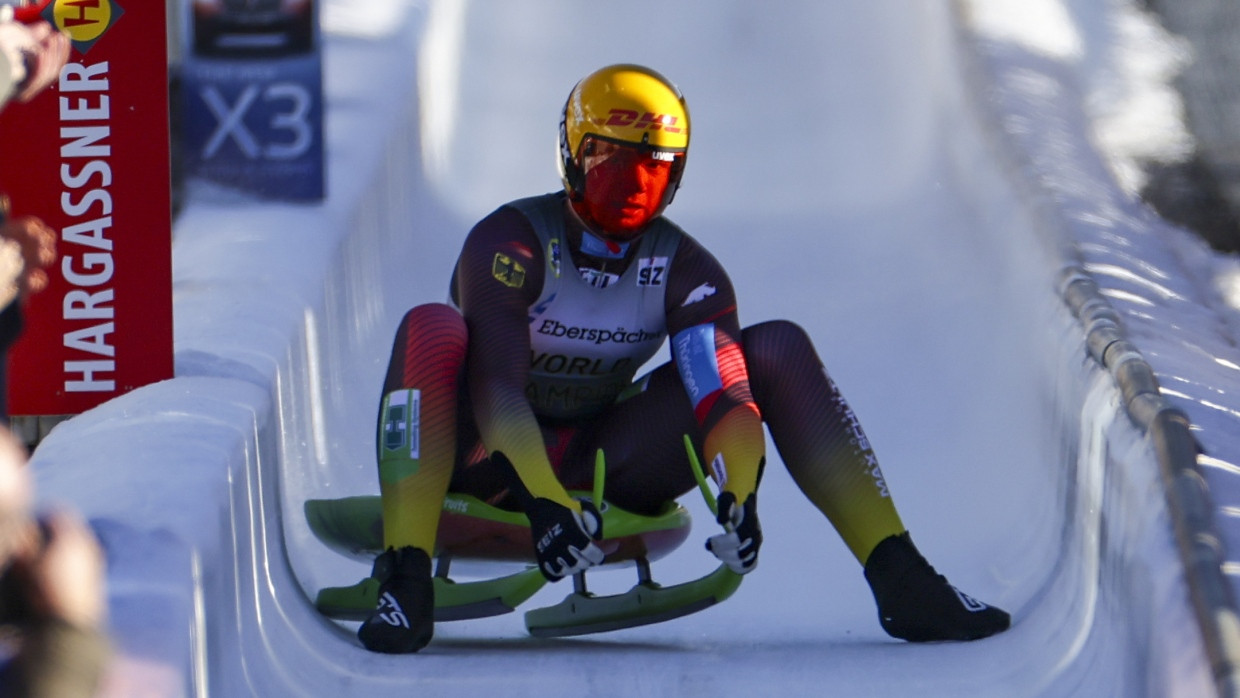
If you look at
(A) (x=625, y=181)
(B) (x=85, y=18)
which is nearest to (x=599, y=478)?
(A) (x=625, y=181)

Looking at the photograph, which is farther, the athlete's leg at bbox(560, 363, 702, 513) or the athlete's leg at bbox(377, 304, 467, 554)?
the athlete's leg at bbox(560, 363, 702, 513)

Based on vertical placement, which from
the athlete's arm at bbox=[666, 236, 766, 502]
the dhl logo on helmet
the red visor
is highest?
the dhl logo on helmet

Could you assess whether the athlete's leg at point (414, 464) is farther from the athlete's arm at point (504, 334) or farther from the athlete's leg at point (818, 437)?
the athlete's leg at point (818, 437)

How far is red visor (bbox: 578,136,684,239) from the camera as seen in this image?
9.93 ft

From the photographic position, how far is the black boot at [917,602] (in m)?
2.88

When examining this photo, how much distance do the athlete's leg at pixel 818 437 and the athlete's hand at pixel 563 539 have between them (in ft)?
1.46

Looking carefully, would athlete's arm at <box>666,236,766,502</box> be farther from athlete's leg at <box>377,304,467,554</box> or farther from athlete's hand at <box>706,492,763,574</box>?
athlete's leg at <box>377,304,467,554</box>

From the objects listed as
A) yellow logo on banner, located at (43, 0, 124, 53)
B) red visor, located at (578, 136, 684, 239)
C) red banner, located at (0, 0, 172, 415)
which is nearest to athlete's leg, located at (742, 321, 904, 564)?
red visor, located at (578, 136, 684, 239)

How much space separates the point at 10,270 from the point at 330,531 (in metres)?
1.37

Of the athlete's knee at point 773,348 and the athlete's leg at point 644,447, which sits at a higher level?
the athlete's knee at point 773,348

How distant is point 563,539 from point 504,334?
44 cm

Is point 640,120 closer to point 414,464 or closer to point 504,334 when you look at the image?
point 504,334

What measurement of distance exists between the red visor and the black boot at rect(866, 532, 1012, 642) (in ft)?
2.46

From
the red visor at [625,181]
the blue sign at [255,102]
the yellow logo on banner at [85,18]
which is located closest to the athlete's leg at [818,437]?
the red visor at [625,181]
